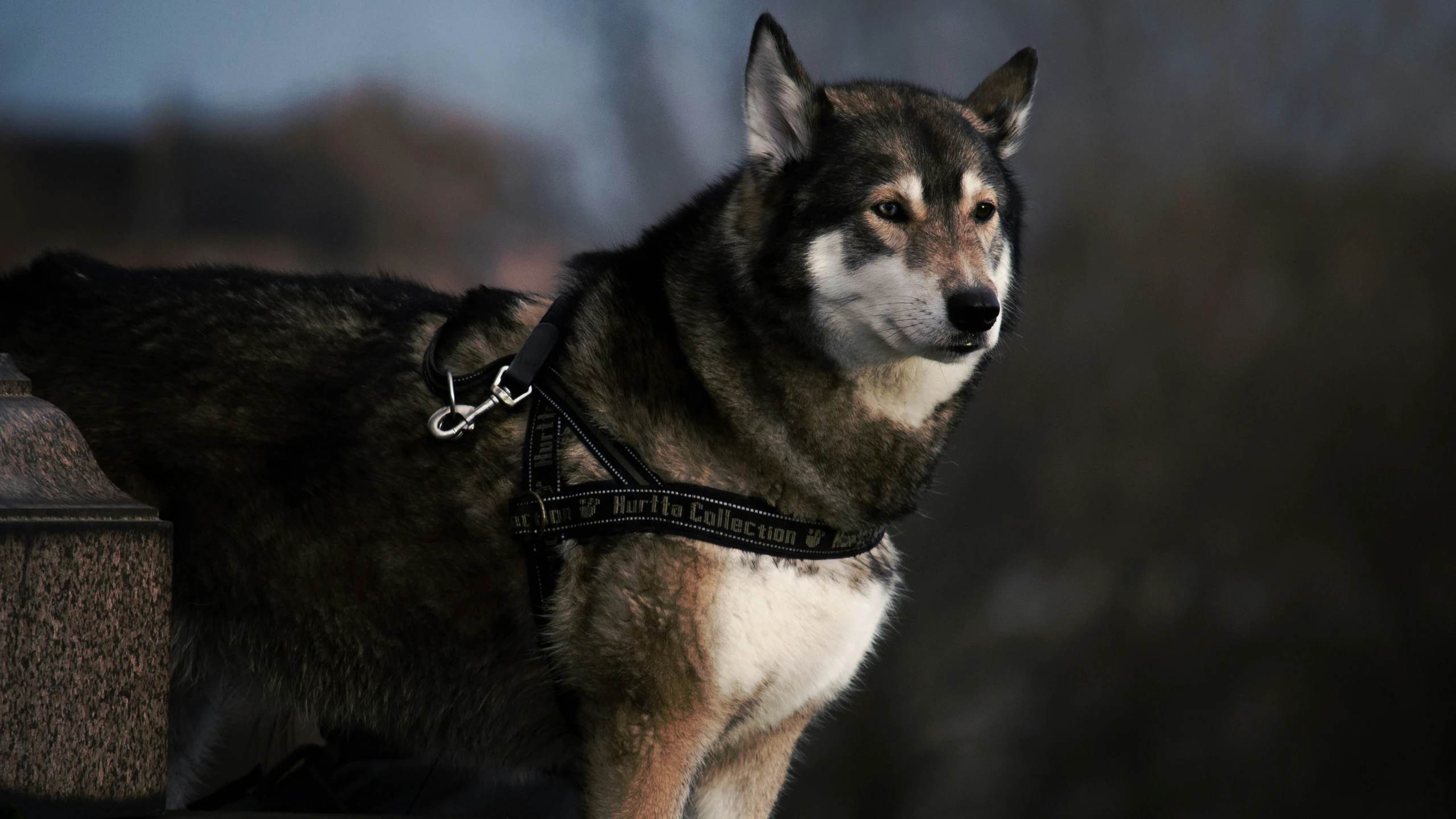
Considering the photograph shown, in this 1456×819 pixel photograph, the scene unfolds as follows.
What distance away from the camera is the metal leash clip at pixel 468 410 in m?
2.28

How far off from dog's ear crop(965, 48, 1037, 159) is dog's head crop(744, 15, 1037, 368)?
7.2 inches

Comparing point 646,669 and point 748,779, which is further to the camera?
point 748,779

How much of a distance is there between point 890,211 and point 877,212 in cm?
3

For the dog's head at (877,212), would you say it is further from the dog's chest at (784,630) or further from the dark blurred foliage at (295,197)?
the dark blurred foliage at (295,197)

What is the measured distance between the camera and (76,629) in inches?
74.2

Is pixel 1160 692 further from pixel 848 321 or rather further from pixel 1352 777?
pixel 848 321

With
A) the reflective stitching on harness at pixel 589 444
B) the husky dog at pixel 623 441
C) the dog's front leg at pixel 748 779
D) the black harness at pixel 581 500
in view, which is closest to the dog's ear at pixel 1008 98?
the husky dog at pixel 623 441

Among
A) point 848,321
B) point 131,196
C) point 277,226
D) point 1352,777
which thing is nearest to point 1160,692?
point 1352,777


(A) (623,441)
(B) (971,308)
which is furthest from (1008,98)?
(A) (623,441)

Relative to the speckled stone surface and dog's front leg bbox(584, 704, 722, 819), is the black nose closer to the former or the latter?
dog's front leg bbox(584, 704, 722, 819)

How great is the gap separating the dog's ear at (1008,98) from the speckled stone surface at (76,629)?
1839 mm

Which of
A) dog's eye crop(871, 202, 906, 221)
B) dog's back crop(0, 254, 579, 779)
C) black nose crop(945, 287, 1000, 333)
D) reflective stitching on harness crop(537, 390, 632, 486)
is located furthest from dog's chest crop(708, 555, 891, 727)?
dog's eye crop(871, 202, 906, 221)

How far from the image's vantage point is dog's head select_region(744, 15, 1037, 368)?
214 centimetres

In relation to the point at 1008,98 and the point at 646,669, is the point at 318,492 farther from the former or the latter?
the point at 1008,98
